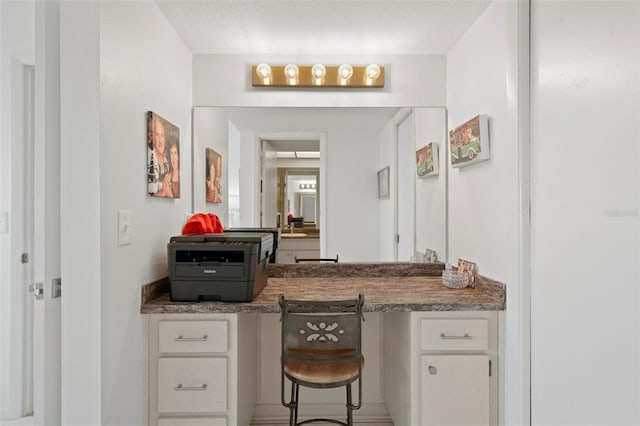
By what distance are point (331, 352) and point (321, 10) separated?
1563 mm

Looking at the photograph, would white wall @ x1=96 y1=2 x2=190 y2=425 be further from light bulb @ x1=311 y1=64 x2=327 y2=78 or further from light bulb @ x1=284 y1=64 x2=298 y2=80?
light bulb @ x1=311 y1=64 x2=327 y2=78

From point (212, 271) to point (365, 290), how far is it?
0.77 m

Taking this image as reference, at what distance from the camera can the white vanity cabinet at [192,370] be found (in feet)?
5.41

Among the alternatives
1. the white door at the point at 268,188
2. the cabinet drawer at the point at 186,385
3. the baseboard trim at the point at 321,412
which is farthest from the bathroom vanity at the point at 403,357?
the white door at the point at 268,188

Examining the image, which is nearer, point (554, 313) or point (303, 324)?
point (554, 313)

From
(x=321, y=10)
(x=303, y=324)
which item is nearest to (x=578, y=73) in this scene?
(x=321, y=10)

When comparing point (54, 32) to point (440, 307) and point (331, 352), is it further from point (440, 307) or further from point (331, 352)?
point (440, 307)

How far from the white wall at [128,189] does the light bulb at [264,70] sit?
509 millimetres

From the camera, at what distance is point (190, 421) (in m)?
1.66

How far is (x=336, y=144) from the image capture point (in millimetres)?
2395

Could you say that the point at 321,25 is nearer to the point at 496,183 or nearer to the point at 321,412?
the point at 496,183

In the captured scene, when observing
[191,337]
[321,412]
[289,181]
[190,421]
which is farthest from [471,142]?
[190,421]

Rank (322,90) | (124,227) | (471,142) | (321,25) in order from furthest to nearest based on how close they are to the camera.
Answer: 1. (322,90)
2. (321,25)
3. (471,142)
4. (124,227)

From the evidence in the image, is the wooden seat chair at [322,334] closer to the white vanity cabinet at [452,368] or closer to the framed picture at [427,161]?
the white vanity cabinet at [452,368]
